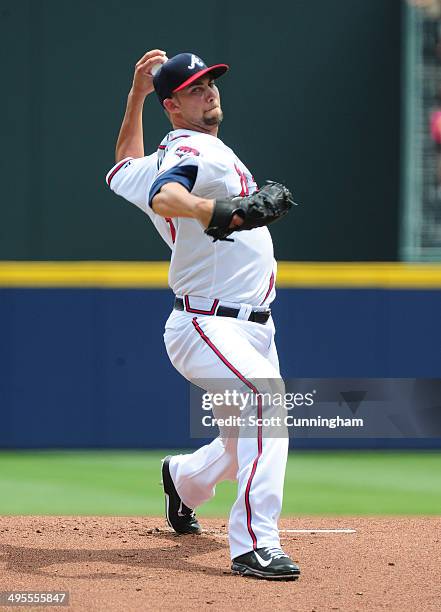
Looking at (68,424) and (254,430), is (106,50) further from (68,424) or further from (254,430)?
(254,430)

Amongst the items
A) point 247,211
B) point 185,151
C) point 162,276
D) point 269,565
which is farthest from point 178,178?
point 162,276

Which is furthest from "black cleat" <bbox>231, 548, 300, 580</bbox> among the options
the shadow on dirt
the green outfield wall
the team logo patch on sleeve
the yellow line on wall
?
the green outfield wall

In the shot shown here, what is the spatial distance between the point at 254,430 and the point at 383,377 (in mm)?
3400

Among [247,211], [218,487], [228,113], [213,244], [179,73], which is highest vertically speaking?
[228,113]

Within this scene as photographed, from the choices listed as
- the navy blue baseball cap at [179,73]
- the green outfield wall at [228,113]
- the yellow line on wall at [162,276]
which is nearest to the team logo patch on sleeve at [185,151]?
the navy blue baseball cap at [179,73]

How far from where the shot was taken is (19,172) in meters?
9.23

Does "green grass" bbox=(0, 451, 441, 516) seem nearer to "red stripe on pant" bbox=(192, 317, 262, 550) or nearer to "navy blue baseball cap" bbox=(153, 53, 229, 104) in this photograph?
"red stripe on pant" bbox=(192, 317, 262, 550)

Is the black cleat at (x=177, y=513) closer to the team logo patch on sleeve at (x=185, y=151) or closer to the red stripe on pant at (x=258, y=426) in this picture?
the red stripe on pant at (x=258, y=426)

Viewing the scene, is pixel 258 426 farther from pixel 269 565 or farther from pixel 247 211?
pixel 247 211

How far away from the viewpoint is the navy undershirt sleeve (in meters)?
3.99

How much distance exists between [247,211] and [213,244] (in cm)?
38

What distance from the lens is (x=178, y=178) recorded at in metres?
4.02

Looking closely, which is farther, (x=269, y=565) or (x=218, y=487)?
(x=218, y=487)

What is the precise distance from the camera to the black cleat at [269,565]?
13.1 ft
